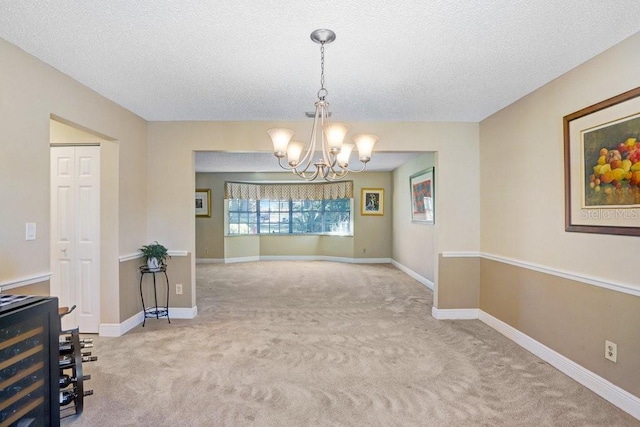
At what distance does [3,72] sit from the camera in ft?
7.07

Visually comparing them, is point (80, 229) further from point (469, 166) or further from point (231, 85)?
point (469, 166)

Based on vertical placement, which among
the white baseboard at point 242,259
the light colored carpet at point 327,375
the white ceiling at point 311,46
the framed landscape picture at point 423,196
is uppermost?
the white ceiling at point 311,46

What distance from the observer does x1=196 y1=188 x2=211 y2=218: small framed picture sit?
8578 millimetres

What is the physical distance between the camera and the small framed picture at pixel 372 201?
8445 mm

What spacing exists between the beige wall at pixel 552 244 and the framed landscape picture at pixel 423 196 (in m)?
1.37

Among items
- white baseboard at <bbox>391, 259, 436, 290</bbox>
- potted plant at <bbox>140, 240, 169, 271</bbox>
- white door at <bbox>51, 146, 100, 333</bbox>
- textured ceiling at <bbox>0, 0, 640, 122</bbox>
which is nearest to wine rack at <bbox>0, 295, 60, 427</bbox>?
textured ceiling at <bbox>0, 0, 640, 122</bbox>

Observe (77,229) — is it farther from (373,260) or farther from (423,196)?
(373,260)

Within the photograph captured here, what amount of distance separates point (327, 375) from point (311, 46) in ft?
7.77

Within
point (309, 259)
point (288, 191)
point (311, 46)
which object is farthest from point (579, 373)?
point (288, 191)

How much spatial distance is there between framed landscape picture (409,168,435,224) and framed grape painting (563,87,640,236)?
2628mm

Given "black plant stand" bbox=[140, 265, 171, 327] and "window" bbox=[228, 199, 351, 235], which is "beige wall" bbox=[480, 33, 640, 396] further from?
"window" bbox=[228, 199, 351, 235]

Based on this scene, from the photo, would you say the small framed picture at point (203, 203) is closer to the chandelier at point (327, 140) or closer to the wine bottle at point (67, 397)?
the chandelier at point (327, 140)

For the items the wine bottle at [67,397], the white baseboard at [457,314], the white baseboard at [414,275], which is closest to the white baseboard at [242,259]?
the white baseboard at [414,275]

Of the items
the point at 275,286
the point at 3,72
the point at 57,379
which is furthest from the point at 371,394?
the point at 275,286
